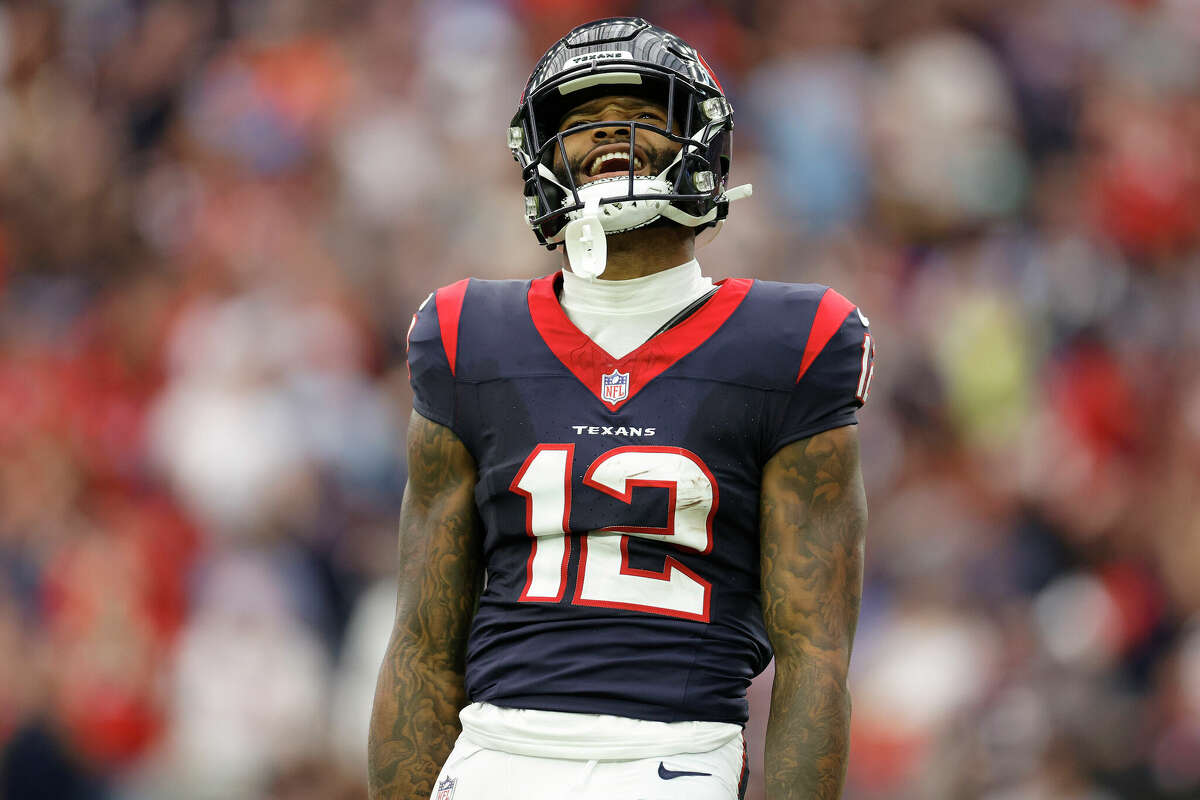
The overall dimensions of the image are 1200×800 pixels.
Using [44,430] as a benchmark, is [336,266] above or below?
above

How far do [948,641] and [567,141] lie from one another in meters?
3.77

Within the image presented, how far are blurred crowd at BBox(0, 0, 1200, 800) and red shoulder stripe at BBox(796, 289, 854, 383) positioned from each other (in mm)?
3312

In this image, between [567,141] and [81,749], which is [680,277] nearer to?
[567,141]

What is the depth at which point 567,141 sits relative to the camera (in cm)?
313

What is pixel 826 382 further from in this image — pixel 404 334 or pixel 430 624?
pixel 404 334

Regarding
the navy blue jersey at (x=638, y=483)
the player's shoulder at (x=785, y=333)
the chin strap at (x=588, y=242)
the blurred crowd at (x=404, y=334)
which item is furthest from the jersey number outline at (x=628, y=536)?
the blurred crowd at (x=404, y=334)

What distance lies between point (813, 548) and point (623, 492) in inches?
13.8

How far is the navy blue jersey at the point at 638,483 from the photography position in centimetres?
281

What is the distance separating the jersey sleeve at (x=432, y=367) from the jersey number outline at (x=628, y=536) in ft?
0.97

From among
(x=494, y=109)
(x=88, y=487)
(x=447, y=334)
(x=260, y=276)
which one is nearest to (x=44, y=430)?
(x=88, y=487)

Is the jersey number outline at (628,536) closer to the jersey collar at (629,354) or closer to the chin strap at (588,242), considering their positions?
the jersey collar at (629,354)

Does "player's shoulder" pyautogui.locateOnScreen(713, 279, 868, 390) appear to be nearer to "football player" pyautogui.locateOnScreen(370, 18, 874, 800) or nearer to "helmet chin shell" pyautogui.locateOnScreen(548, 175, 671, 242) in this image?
"football player" pyautogui.locateOnScreen(370, 18, 874, 800)

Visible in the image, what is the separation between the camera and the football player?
2789 millimetres

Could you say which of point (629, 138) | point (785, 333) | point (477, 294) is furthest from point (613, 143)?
point (785, 333)
